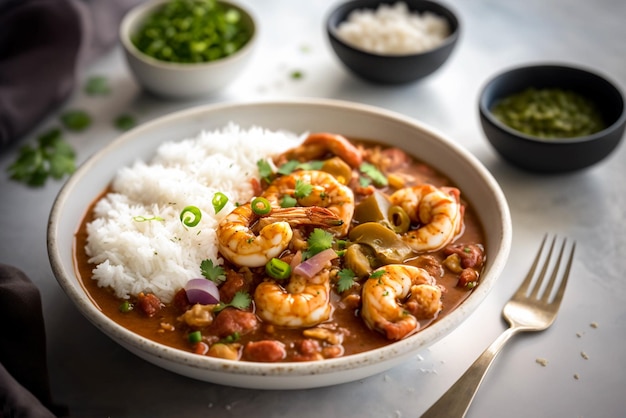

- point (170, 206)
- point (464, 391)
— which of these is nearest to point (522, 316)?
point (464, 391)

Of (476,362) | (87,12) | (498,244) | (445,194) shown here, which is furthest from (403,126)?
(87,12)

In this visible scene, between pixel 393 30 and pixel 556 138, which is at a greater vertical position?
pixel 393 30

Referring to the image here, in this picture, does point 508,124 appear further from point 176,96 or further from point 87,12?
point 87,12

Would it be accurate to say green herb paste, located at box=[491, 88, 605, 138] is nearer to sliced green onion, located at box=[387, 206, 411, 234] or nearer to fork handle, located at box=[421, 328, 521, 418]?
sliced green onion, located at box=[387, 206, 411, 234]

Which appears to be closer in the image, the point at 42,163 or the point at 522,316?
the point at 522,316

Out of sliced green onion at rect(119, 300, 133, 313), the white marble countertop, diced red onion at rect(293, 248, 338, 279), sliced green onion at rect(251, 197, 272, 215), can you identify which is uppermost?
sliced green onion at rect(251, 197, 272, 215)

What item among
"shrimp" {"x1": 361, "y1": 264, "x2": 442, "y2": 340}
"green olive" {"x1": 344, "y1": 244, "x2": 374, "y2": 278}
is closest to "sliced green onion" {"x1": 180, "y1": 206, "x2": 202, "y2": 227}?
"green olive" {"x1": 344, "y1": 244, "x2": 374, "y2": 278}

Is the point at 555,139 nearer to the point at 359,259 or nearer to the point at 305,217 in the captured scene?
the point at 359,259

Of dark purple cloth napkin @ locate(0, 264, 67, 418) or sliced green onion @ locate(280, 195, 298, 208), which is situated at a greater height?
sliced green onion @ locate(280, 195, 298, 208)
